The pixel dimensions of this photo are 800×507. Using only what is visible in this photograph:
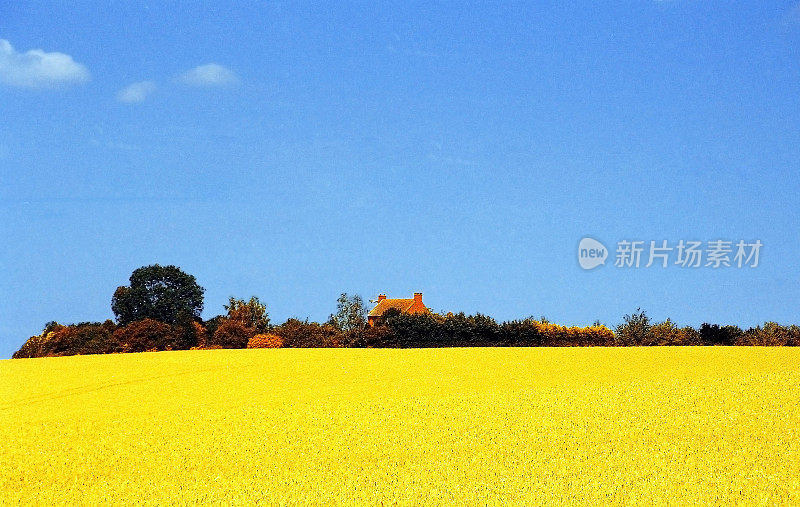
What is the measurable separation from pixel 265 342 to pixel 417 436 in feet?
93.3

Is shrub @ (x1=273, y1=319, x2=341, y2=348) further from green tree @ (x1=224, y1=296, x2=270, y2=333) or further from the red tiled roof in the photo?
the red tiled roof

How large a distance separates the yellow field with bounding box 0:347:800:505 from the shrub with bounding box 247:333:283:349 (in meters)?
14.8

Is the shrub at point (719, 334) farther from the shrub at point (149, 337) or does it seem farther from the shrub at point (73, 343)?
the shrub at point (73, 343)

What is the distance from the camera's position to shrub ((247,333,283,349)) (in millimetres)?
41875

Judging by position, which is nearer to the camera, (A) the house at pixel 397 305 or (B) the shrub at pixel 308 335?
(B) the shrub at pixel 308 335

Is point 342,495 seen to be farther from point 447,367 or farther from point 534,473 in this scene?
point 447,367

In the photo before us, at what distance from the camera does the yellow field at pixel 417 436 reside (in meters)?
11.5

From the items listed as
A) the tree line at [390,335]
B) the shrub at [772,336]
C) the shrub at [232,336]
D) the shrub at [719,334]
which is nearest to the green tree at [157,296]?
the tree line at [390,335]

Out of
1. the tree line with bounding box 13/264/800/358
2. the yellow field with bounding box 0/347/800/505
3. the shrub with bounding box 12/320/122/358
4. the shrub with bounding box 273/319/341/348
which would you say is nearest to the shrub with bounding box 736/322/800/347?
the tree line with bounding box 13/264/800/358

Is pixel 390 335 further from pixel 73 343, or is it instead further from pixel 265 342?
pixel 73 343

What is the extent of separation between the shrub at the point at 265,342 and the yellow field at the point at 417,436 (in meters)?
14.8

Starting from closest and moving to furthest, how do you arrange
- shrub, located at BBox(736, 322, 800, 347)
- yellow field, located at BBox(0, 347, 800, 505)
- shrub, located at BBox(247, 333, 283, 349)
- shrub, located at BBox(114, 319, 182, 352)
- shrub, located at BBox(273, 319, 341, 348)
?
yellow field, located at BBox(0, 347, 800, 505) → shrub, located at BBox(736, 322, 800, 347) → shrub, located at BBox(273, 319, 341, 348) → shrub, located at BBox(247, 333, 283, 349) → shrub, located at BBox(114, 319, 182, 352)

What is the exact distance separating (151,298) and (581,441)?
4864 cm

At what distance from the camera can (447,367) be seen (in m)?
26.9
